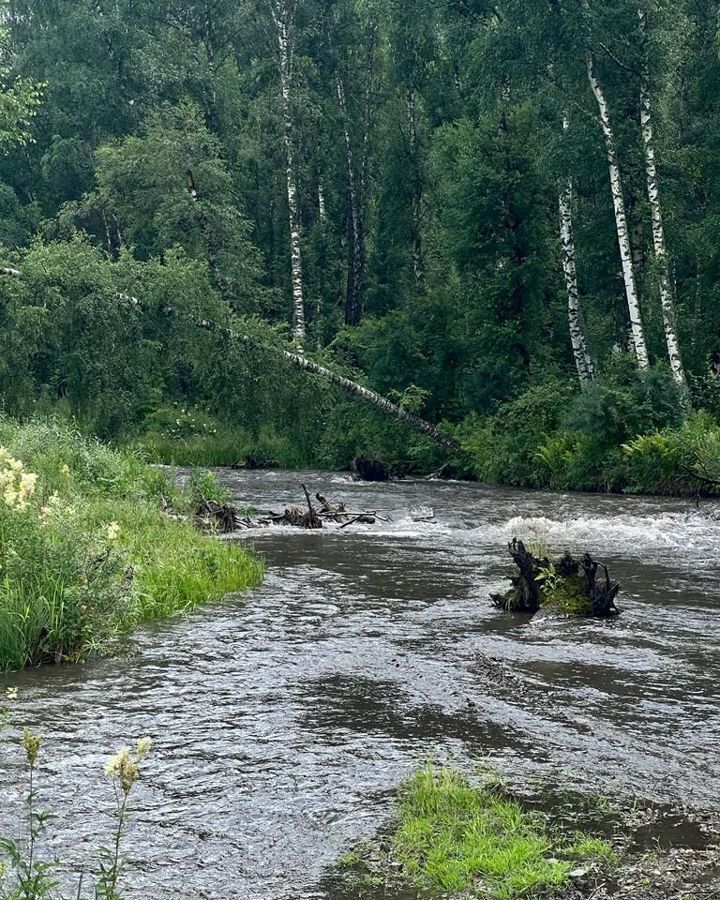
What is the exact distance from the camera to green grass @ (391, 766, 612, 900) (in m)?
5.04

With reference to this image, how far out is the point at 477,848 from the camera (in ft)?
17.7

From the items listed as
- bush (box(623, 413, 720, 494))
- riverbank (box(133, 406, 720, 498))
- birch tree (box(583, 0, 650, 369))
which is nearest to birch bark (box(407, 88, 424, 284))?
riverbank (box(133, 406, 720, 498))

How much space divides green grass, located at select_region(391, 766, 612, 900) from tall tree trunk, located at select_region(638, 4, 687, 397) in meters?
22.9

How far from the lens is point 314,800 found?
6207 mm

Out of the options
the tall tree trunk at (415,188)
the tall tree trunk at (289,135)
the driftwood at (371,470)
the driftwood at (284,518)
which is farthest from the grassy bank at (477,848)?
the tall tree trunk at (415,188)

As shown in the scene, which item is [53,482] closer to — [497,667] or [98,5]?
[497,667]

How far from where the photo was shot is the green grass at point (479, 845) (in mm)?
5043

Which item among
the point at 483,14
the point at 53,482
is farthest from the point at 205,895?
the point at 483,14

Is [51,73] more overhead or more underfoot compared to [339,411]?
more overhead

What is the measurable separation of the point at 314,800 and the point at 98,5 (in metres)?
51.5

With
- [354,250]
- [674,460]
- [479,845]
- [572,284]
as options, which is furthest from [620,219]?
[479,845]

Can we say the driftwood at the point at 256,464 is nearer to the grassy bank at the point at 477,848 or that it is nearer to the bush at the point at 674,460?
the bush at the point at 674,460

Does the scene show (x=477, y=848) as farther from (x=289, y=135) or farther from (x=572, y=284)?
(x=289, y=135)

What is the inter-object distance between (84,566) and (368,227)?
134 ft
